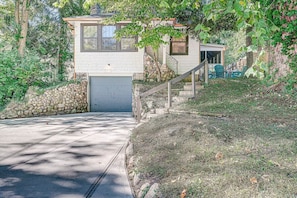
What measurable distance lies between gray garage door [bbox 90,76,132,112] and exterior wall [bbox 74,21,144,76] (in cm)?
47

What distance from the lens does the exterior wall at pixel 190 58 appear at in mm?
15711

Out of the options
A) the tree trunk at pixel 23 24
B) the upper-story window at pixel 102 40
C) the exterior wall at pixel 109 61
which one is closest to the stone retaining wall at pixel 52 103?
the exterior wall at pixel 109 61

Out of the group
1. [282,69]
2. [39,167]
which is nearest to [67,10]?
[282,69]

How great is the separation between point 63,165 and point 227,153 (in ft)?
9.11

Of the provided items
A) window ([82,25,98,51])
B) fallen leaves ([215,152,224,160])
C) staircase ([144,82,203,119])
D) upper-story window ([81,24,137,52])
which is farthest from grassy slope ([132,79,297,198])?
window ([82,25,98,51])

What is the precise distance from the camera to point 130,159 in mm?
5211

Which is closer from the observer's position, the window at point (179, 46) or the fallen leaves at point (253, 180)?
the fallen leaves at point (253, 180)

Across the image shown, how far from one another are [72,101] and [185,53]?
6517 mm

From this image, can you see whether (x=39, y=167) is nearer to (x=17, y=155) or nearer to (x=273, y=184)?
(x=17, y=155)

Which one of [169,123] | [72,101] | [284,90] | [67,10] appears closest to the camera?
[169,123]

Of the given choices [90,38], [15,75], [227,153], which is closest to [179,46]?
[90,38]

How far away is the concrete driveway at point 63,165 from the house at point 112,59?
25.0 ft

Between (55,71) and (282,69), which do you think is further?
(55,71)

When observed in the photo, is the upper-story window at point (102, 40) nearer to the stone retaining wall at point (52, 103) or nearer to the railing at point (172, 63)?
the railing at point (172, 63)
